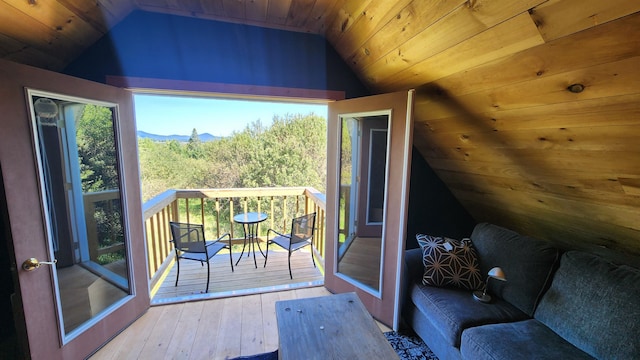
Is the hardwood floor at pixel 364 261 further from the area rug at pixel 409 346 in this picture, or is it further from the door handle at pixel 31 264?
the door handle at pixel 31 264

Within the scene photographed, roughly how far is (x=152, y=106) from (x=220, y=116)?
170cm

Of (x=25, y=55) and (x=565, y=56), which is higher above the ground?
(x=25, y=55)

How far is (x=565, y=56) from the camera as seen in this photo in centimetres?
114

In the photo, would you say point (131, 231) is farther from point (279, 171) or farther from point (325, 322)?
point (279, 171)

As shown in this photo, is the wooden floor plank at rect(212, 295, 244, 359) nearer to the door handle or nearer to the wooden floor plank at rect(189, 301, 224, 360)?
the wooden floor plank at rect(189, 301, 224, 360)

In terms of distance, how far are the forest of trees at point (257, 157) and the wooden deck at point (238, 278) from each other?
4073 millimetres

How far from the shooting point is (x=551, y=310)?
5.27 feet

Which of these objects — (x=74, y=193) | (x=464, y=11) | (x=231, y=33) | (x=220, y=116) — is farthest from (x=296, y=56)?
(x=220, y=116)

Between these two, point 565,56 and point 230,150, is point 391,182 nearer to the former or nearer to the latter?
point 565,56

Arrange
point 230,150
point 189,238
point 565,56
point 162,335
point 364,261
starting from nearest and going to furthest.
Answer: point 565,56
point 162,335
point 364,261
point 189,238
point 230,150

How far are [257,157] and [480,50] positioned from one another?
7370mm

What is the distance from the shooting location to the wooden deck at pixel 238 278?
107 inches

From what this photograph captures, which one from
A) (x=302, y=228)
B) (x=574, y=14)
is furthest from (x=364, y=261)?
(x=574, y=14)

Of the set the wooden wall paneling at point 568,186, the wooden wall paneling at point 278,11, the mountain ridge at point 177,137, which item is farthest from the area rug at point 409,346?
the mountain ridge at point 177,137
